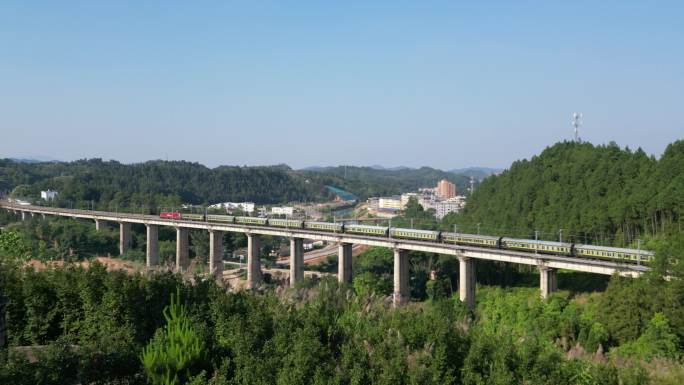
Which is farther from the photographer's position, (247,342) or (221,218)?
(221,218)

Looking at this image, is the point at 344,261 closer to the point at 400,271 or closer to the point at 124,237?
the point at 400,271

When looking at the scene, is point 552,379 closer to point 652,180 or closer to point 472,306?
point 472,306

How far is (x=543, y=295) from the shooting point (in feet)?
149

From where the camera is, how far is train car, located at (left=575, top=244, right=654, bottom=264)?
1619 inches

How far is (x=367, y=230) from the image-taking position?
6100cm

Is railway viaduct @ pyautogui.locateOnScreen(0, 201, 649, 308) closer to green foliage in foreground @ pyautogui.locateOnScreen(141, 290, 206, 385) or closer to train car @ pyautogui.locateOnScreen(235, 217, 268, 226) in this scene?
train car @ pyautogui.locateOnScreen(235, 217, 268, 226)

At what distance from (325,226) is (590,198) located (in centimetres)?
2953

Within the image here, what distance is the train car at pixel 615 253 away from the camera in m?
41.1

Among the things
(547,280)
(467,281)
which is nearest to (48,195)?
(467,281)

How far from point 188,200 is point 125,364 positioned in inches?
7257

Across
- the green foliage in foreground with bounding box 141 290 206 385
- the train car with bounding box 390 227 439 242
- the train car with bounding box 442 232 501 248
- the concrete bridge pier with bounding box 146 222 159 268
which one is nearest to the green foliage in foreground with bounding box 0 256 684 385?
the green foliage in foreground with bounding box 141 290 206 385

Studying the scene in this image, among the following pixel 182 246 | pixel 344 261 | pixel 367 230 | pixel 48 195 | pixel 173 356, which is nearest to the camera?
pixel 173 356

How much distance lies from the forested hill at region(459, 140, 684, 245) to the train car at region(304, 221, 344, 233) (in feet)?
62.8

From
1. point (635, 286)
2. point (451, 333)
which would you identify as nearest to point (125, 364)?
point (451, 333)
